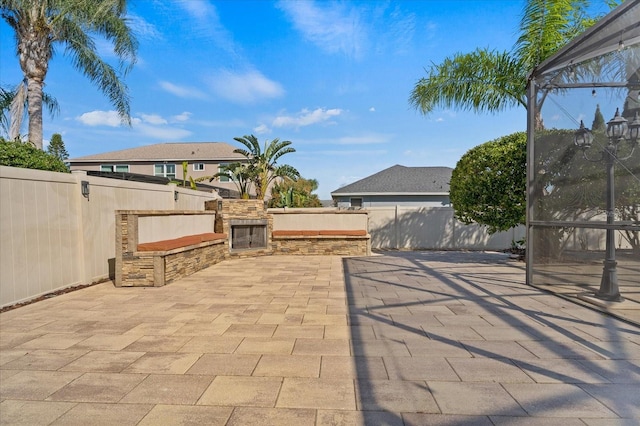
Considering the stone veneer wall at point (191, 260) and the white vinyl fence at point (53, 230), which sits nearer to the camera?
the white vinyl fence at point (53, 230)

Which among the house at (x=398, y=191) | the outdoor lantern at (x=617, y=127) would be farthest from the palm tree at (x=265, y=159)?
the outdoor lantern at (x=617, y=127)

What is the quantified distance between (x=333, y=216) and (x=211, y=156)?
19395 mm

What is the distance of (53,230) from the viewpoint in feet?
18.7

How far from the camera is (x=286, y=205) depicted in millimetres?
15625

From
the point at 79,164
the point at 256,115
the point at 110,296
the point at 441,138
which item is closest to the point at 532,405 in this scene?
the point at 110,296

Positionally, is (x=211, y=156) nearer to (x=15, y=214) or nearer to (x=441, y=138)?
(x=441, y=138)

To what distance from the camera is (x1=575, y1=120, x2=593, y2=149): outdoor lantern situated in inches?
218

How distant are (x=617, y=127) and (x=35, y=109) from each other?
49.2 ft

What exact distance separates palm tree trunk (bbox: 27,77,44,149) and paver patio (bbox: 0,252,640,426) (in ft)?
28.3

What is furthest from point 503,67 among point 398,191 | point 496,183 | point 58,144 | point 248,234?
point 58,144

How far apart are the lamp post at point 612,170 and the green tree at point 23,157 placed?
10.1 meters

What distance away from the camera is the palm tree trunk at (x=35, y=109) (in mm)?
11047

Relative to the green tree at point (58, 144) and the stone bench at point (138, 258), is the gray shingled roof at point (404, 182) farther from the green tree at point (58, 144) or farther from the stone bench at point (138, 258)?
the green tree at point (58, 144)

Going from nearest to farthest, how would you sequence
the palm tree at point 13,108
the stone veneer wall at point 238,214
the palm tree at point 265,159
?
the stone veneer wall at point 238,214
the palm tree at point 13,108
the palm tree at point 265,159
